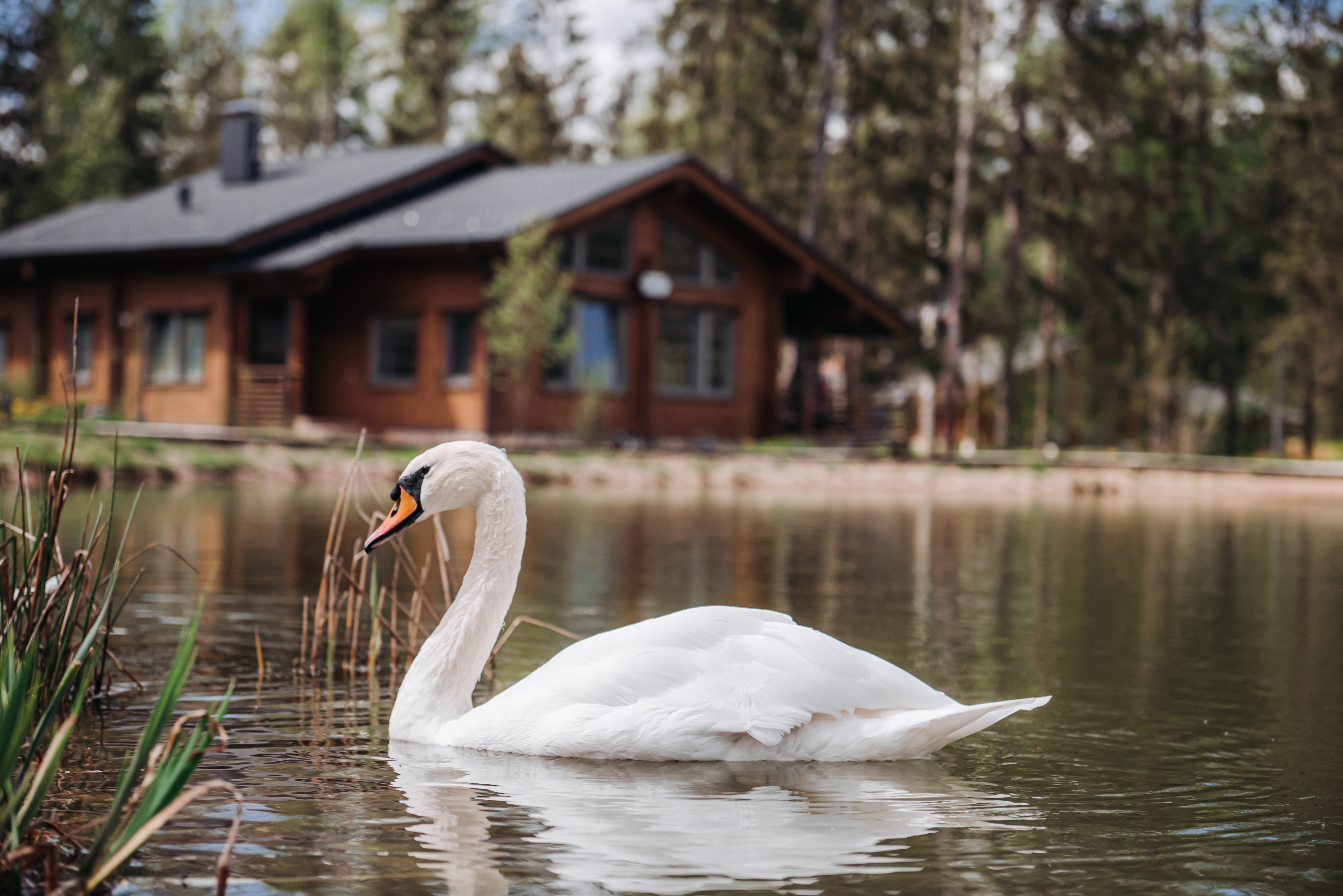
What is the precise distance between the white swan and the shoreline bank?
49.3 ft

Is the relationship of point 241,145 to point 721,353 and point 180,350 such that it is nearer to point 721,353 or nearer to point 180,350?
point 180,350

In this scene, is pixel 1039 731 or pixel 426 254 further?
pixel 426 254

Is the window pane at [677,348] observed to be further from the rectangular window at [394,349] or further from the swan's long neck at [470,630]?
the swan's long neck at [470,630]

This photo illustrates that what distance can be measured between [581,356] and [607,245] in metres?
2.54

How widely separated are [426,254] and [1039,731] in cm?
2724

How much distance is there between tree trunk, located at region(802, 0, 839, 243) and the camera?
141ft

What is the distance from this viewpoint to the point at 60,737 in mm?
3486

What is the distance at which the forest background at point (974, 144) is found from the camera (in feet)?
146

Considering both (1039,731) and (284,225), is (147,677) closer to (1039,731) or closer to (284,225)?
(1039,731)

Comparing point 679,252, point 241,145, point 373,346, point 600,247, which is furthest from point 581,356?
point 241,145

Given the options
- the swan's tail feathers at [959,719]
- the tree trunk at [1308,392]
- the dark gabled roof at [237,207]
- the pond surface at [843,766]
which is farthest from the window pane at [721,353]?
the swan's tail feathers at [959,719]

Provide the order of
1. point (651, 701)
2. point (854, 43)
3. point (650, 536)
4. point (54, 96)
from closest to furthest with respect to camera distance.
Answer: point (651, 701)
point (650, 536)
point (854, 43)
point (54, 96)

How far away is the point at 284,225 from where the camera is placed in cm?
3344

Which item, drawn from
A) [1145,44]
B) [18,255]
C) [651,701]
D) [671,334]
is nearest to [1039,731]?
[651,701]
